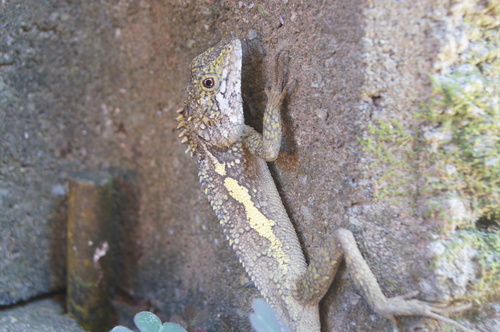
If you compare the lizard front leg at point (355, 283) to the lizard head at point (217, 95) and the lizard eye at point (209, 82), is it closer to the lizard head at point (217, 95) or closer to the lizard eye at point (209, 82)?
the lizard head at point (217, 95)

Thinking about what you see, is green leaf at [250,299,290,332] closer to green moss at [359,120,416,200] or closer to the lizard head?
green moss at [359,120,416,200]

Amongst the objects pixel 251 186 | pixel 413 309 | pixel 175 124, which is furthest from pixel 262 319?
pixel 175 124

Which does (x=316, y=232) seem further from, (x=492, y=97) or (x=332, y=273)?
(x=492, y=97)

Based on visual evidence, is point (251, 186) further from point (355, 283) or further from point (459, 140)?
point (459, 140)

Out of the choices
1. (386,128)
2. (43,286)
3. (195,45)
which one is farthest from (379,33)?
(43,286)

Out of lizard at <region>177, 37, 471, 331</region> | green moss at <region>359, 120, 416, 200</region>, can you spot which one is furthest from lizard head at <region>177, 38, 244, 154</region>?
green moss at <region>359, 120, 416, 200</region>

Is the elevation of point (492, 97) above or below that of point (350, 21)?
below

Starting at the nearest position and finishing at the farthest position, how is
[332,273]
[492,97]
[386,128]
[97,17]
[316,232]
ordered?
[492,97] < [386,128] < [332,273] < [316,232] < [97,17]

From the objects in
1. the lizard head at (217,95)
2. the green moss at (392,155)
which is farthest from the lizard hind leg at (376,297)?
the lizard head at (217,95)
